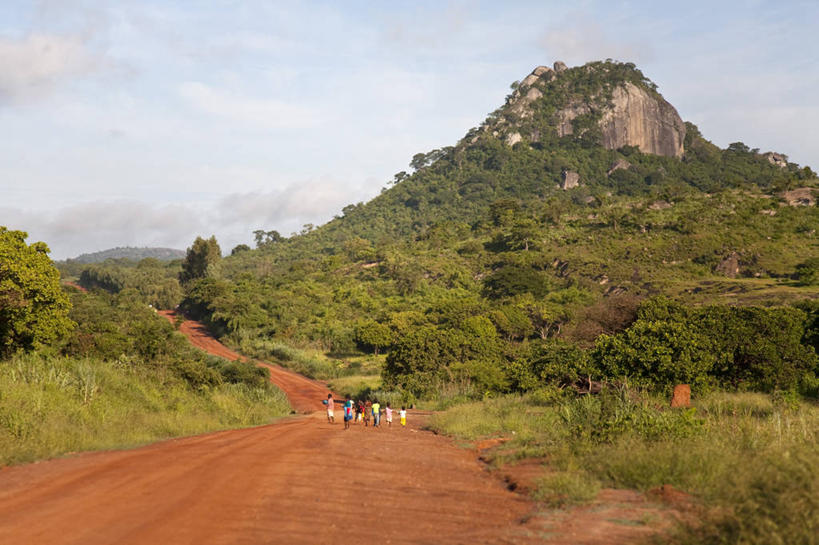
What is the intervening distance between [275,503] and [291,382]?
3776 centimetres

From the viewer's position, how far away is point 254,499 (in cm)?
827

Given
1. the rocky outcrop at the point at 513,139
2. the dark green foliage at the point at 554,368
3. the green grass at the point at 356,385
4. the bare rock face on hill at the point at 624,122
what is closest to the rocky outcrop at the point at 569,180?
the bare rock face on hill at the point at 624,122

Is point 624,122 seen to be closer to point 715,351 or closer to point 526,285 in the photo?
point 526,285

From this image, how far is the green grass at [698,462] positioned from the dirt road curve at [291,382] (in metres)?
23.2

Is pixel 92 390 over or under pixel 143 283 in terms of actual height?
under

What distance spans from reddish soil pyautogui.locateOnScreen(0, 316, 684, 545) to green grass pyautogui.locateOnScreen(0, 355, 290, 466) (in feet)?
3.71

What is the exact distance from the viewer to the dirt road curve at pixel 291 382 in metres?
38.0

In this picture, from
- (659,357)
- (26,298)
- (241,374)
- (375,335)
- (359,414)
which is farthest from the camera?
(375,335)

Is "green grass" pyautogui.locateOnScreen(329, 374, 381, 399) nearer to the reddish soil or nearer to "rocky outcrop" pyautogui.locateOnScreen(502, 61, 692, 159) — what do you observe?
the reddish soil

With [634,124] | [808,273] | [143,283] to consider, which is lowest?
[808,273]

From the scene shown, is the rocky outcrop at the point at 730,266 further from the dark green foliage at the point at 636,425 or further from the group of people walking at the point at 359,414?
the dark green foliage at the point at 636,425

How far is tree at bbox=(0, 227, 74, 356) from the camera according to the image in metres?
17.5

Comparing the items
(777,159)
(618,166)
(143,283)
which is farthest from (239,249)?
(777,159)

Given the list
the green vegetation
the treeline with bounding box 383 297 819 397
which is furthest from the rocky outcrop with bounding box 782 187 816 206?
the green vegetation
